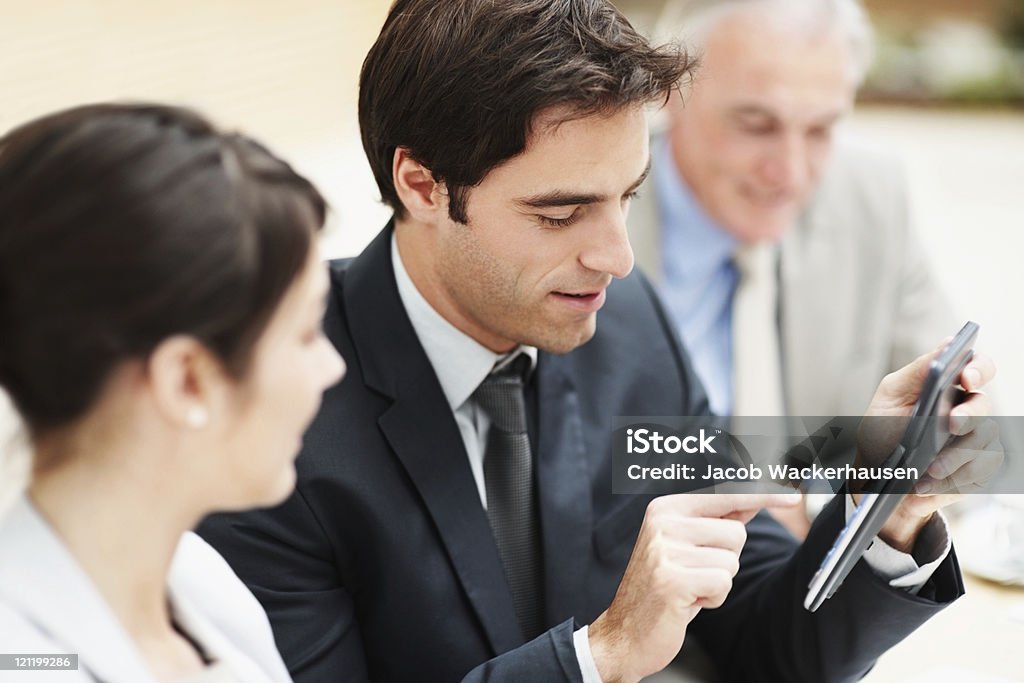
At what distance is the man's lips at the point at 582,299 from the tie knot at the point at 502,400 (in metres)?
0.14

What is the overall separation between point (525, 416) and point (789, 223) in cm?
117

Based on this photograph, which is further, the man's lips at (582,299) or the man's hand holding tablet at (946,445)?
the man's lips at (582,299)

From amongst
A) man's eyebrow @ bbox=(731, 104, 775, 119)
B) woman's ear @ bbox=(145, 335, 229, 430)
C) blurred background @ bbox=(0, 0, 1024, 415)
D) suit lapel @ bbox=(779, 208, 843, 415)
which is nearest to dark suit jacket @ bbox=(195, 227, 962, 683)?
woman's ear @ bbox=(145, 335, 229, 430)

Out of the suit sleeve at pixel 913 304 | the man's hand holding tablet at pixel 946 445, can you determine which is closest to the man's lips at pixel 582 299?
the man's hand holding tablet at pixel 946 445

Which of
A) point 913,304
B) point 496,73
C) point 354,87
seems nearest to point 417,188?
point 496,73

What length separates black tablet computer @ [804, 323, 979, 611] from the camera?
1266 mm

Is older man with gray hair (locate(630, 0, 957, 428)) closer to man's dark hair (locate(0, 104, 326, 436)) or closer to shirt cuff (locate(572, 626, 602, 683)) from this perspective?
shirt cuff (locate(572, 626, 602, 683))

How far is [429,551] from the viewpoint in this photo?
142cm

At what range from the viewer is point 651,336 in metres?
1.75

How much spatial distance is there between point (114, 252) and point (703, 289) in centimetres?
177

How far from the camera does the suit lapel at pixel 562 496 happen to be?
1490 millimetres

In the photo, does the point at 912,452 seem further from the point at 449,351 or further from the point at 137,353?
the point at 137,353

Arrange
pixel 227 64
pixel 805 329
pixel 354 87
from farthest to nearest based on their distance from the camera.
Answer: pixel 227 64
pixel 354 87
pixel 805 329

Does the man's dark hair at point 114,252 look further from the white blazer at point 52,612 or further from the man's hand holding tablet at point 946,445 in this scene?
the man's hand holding tablet at point 946,445
